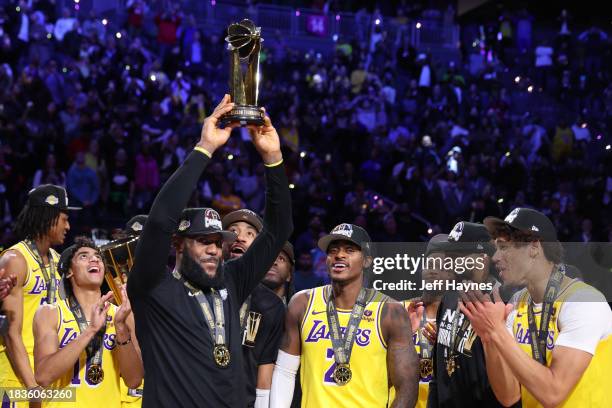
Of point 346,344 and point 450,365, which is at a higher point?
point 346,344

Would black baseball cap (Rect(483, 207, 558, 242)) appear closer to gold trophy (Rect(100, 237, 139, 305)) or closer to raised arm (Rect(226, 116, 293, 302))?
raised arm (Rect(226, 116, 293, 302))

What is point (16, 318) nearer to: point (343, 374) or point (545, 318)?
point (343, 374)

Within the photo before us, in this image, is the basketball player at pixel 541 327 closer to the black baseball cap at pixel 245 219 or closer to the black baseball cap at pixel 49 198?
the black baseball cap at pixel 245 219

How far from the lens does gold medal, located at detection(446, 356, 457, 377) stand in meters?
5.80

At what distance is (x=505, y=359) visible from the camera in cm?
454

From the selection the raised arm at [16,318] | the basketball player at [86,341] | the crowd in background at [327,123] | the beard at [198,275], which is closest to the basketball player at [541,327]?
the beard at [198,275]

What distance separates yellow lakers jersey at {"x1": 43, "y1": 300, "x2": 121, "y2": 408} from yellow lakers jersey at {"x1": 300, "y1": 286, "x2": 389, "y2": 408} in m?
1.17

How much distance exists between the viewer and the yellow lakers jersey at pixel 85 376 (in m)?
5.81

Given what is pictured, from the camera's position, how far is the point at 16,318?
6.70 m

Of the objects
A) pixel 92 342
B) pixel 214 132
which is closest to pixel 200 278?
pixel 214 132

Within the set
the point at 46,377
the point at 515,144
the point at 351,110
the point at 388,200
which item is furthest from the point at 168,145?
the point at 46,377

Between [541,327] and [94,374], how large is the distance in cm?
269

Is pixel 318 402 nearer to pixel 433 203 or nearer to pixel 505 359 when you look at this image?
pixel 505 359

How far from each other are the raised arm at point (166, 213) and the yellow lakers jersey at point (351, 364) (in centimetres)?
157
